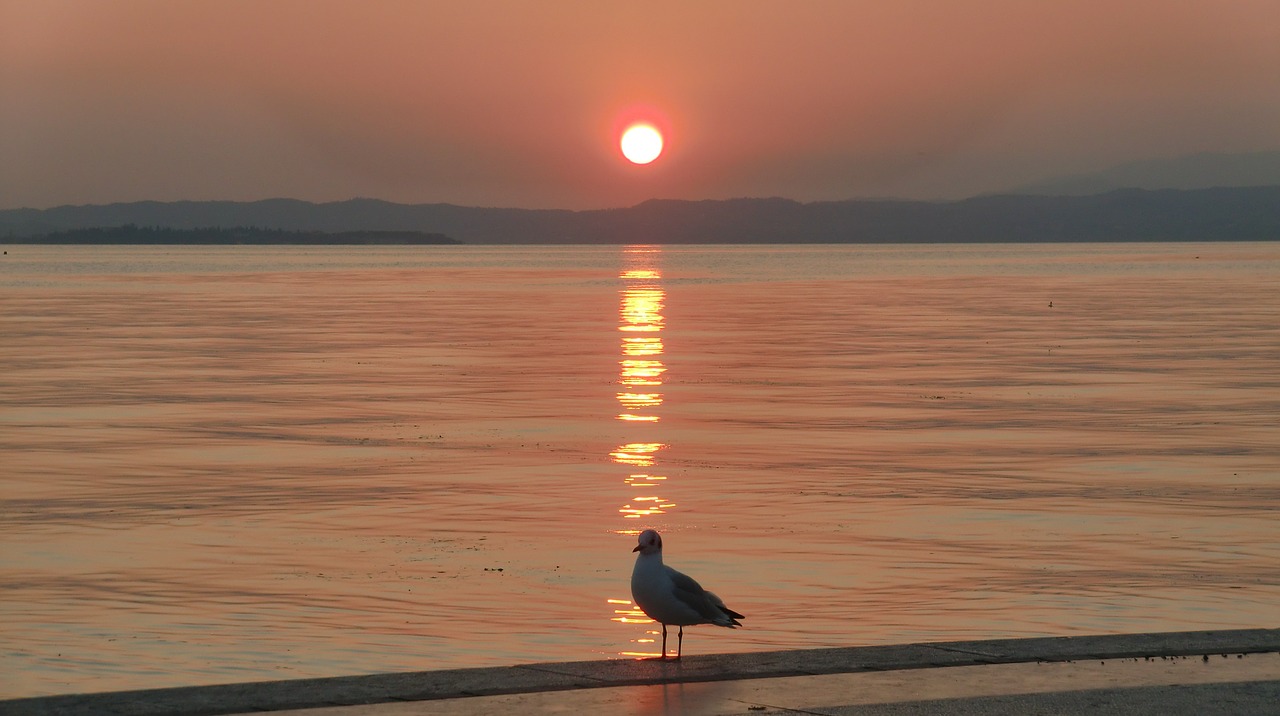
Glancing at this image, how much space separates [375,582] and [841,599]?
141 inches

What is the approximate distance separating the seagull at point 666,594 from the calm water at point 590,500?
2.09 metres

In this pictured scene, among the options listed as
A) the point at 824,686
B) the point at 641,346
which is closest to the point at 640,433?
the point at 824,686

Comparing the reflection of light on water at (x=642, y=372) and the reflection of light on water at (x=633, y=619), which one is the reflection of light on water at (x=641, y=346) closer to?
the reflection of light on water at (x=642, y=372)

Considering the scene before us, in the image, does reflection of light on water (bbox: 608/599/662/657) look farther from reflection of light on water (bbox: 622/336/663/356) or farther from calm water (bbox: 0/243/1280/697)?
reflection of light on water (bbox: 622/336/663/356)

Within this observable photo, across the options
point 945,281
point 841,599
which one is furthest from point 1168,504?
point 945,281

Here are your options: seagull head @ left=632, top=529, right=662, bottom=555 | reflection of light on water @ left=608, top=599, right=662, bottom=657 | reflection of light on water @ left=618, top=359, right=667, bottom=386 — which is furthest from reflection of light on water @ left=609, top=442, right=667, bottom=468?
seagull head @ left=632, top=529, right=662, bottom=555

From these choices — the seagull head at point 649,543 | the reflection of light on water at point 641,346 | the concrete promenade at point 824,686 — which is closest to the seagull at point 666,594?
the seagull head at point 649,543

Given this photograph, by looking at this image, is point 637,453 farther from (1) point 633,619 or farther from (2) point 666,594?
(2) point 666,594

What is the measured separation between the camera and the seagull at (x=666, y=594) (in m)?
8.70

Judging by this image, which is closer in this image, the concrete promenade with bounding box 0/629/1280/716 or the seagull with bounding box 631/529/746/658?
the concrete promenade with bounding box 0/629/1280/716

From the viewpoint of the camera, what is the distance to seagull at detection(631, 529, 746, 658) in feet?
28.5

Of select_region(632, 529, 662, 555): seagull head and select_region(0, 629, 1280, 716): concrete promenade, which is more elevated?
select_region(632, 529, 662, 555): seagull head

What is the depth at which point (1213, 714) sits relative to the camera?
718 cm

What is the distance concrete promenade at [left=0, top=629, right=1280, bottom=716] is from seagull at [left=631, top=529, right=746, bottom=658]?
29 centimetres
